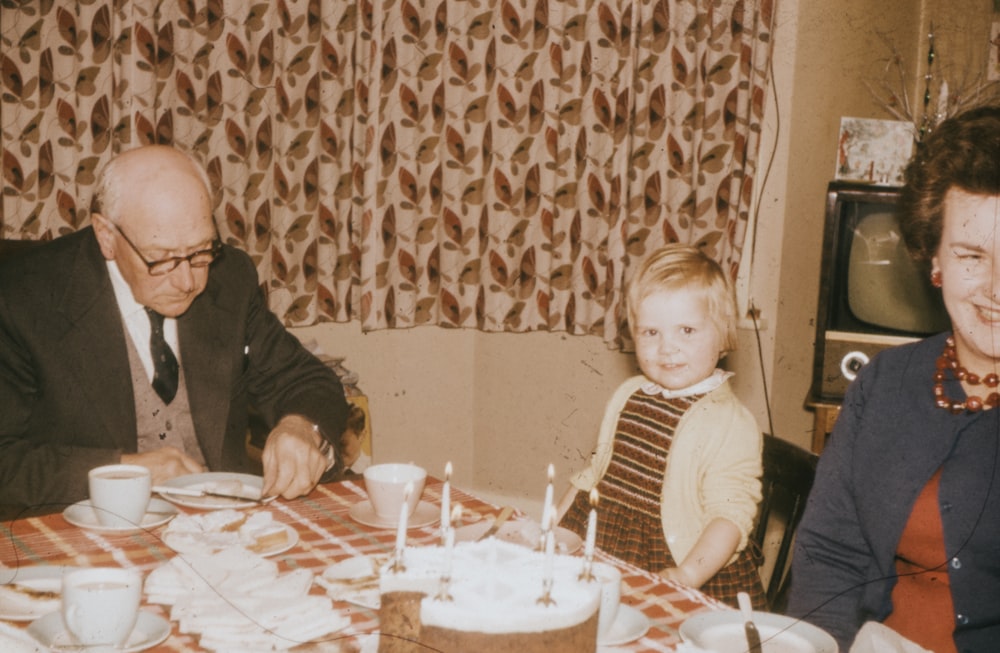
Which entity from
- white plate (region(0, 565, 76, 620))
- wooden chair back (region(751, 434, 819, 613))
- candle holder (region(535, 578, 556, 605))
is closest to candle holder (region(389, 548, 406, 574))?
candle holder (region(535, 578, 556, 605))

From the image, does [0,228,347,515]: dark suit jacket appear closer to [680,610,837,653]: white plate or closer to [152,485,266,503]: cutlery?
[152,485,266,503]: cutlery

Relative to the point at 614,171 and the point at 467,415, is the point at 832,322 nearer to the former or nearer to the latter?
the point at 614,171

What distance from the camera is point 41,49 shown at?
376 cm

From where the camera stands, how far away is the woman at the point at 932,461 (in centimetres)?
168

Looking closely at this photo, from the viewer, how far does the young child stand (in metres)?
2.08

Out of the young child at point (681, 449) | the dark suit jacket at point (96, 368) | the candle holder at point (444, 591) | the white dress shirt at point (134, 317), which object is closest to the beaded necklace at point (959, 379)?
the young child at point (681, 449)

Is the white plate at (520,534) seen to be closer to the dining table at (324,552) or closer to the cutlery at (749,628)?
the dining table at (324,552)

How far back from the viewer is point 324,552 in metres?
1.57

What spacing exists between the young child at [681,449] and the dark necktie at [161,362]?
1.06m

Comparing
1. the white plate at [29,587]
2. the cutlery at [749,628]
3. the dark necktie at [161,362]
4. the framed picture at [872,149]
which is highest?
the framed picture at [872,149]

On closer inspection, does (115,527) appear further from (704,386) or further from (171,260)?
(704,386)

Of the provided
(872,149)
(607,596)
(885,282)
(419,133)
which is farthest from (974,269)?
(419,133)

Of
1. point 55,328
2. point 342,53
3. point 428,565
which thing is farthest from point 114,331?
point 342,53

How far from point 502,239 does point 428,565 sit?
333cm
